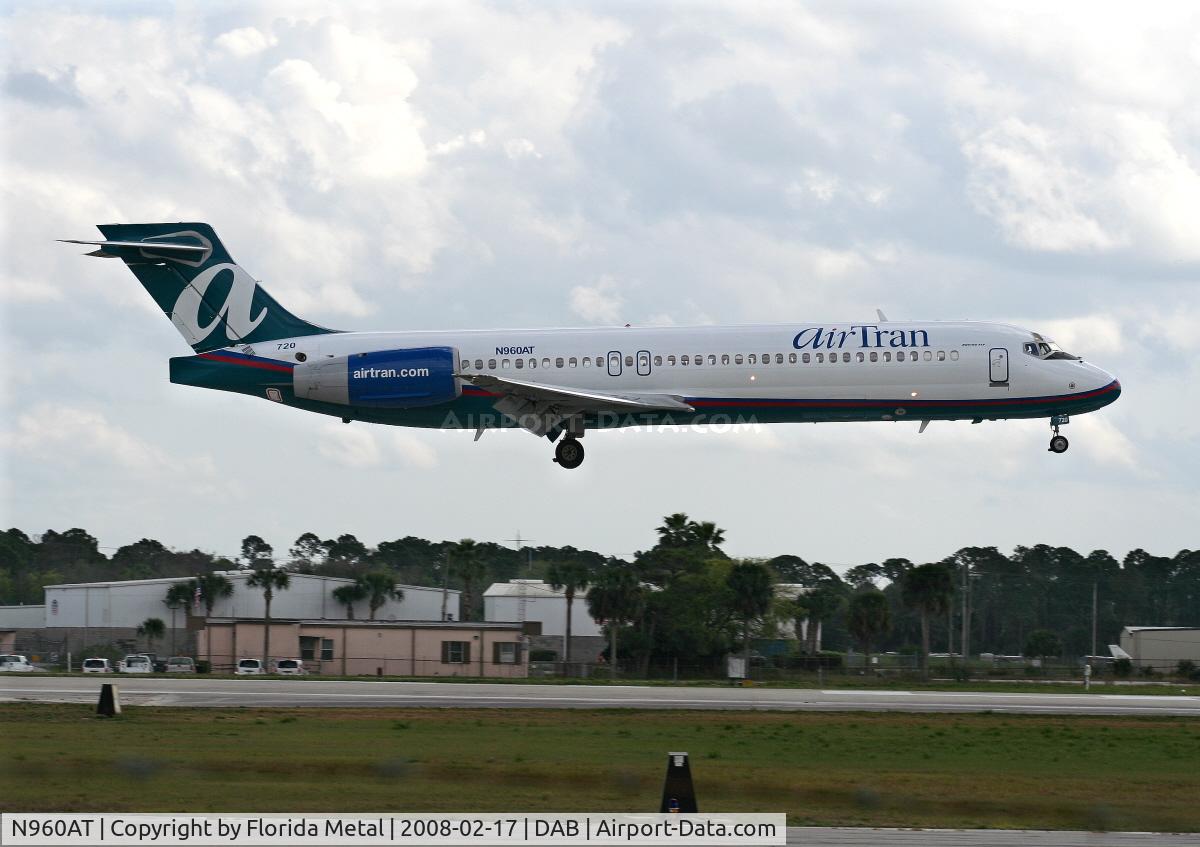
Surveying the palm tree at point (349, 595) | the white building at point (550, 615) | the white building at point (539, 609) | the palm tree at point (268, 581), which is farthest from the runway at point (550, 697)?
the white building at point (539, 609)

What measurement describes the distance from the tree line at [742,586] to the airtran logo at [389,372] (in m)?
38.0

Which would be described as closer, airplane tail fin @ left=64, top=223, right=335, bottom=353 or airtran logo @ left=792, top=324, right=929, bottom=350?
airtran logo @ left=792, top=324, right=929, bottom=350

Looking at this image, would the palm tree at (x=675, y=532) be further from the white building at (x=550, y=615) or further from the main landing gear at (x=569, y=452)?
the main landing gear at (x=569, y=452)

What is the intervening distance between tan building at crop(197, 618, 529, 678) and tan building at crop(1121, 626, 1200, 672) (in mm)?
37862

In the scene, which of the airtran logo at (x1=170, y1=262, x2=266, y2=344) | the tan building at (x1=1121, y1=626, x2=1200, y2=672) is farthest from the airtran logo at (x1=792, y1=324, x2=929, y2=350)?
the tan building at (x1=1121, y1=626, x2=1200, y2=672)

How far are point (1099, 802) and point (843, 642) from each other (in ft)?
311

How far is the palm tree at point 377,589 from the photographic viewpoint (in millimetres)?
100000

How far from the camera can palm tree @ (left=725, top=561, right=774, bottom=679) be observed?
83.6 metres

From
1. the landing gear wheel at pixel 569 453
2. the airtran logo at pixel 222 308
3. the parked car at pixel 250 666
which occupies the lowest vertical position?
the parked car at pixel 250 666

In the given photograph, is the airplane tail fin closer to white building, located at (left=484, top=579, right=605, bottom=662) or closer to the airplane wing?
the airplane wing

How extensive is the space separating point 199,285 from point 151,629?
41.3 m

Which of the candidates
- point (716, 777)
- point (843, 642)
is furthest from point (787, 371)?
point (843, 642)

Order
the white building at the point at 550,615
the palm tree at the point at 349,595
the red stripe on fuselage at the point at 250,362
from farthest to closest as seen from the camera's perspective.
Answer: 1. the white building at the point at 550,615
2. the palm tree at the point at 349,595
3. the red stripe on fuselage at the point at 250,362

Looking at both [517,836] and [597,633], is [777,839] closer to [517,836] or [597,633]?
[517,836]
